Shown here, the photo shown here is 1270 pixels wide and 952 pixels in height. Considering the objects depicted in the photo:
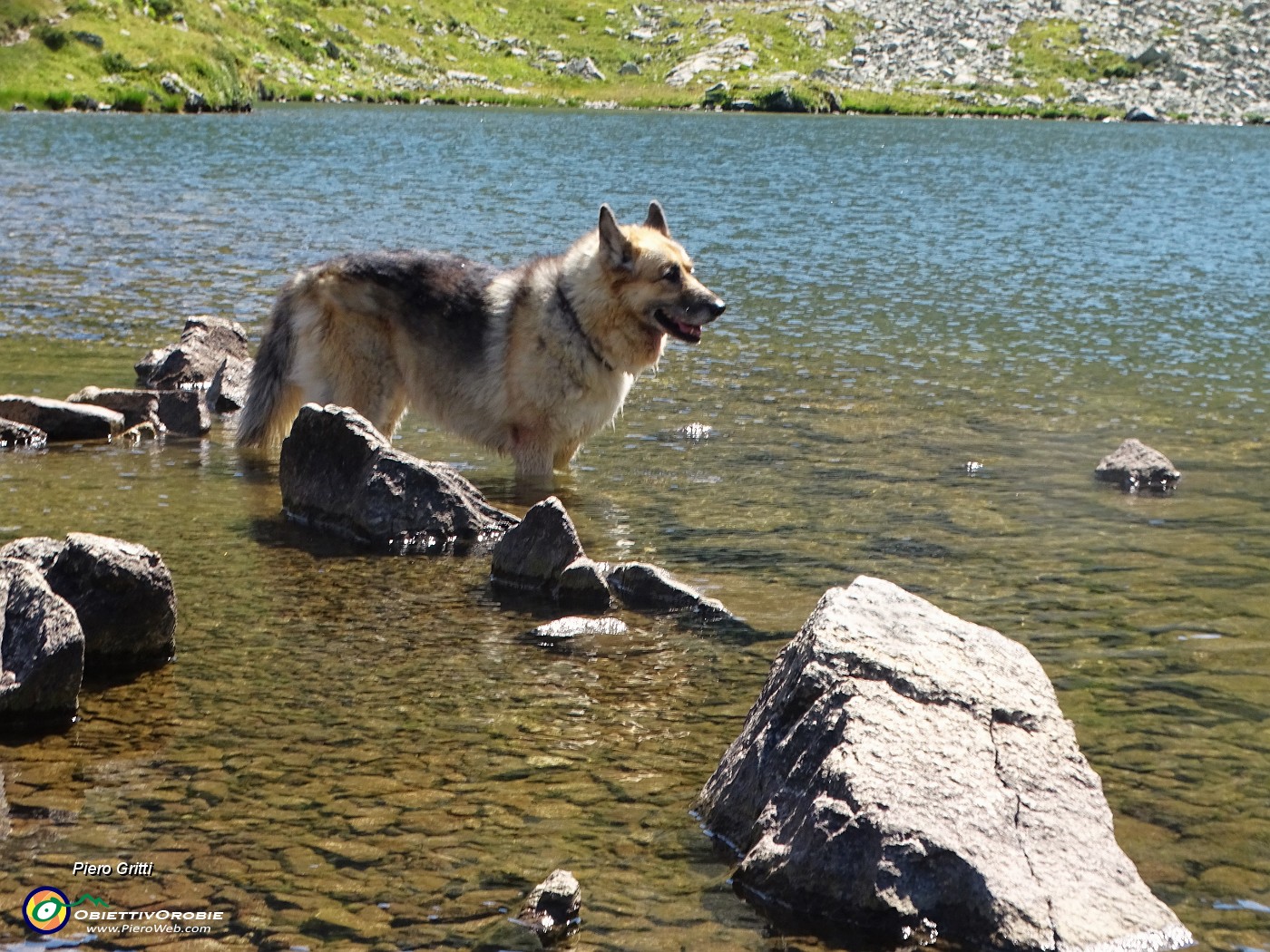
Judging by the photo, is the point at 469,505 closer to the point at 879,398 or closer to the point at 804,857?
the point at 804,857

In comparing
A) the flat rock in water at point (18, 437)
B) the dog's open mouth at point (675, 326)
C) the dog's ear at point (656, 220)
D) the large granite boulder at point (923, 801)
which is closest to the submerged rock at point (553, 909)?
the large granite boulder at point (923, 801)

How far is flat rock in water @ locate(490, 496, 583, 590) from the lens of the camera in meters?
9.50

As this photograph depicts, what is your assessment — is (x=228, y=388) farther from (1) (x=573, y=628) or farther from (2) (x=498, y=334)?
(1) (x=573, y=628)

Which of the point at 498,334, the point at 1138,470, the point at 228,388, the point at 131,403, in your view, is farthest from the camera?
the point at 228,388

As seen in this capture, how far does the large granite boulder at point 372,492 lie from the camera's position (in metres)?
10.7

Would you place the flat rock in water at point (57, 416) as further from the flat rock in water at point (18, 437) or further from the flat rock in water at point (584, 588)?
the flat rock in water at point (584, 588)

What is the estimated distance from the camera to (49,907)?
17.2ft

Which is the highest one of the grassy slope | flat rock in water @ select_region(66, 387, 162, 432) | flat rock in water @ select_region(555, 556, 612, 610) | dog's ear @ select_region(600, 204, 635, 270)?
the grassy slope

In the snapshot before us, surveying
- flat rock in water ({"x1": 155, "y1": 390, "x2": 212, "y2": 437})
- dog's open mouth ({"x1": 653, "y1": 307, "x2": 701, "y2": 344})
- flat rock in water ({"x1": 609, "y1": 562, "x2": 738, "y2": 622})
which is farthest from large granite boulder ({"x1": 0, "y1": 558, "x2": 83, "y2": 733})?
flat rock in water ({"x1": 155, "y1": 390, "x2": 212, "y2": 437})

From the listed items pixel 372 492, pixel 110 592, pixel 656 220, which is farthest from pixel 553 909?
pixel 656 220

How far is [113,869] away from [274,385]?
7.67 meters

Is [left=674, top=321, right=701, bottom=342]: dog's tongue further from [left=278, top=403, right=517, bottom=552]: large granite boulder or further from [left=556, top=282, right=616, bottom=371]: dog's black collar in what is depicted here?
[left=278, top=403, right=517, bottom=552]: large granite boulder

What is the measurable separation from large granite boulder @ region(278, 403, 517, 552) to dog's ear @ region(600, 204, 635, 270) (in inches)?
84.7

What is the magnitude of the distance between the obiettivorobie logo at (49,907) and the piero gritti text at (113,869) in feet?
0.48
